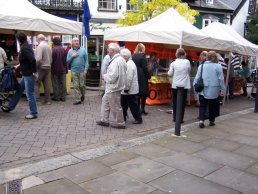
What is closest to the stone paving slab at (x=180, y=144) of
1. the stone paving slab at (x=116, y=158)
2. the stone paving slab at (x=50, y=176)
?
the stone paving slab at (x=116, y=158)

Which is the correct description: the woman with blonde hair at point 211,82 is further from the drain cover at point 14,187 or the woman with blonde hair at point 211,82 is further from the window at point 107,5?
the window at point 107,5

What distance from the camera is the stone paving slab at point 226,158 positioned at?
486cm

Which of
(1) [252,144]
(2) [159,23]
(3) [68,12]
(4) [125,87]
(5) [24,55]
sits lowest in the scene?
(1) [252,144]

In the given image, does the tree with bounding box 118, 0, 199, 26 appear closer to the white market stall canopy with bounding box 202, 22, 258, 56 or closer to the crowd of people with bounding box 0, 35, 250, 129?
the white market stall canopy with bounding box 202, 22, 258, 56

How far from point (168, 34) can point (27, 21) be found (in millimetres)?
3835

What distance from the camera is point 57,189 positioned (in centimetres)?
377

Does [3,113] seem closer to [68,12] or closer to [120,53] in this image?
[120,53]

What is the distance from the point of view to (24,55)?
21.9ft

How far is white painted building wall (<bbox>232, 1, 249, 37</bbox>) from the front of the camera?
2955 centimetres

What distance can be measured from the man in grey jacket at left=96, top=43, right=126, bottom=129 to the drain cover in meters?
2.83

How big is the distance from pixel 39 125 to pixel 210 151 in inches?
133

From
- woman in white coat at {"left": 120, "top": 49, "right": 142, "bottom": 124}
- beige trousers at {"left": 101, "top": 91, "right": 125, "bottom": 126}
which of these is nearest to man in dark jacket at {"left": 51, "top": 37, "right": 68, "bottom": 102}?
woman in white coat at {"left": 120, "top": 49, "right": 142, "bottom": 124}

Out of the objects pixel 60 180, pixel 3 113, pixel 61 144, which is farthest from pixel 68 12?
pixel 60 180

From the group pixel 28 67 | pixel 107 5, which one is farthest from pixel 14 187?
pixel 107 5
